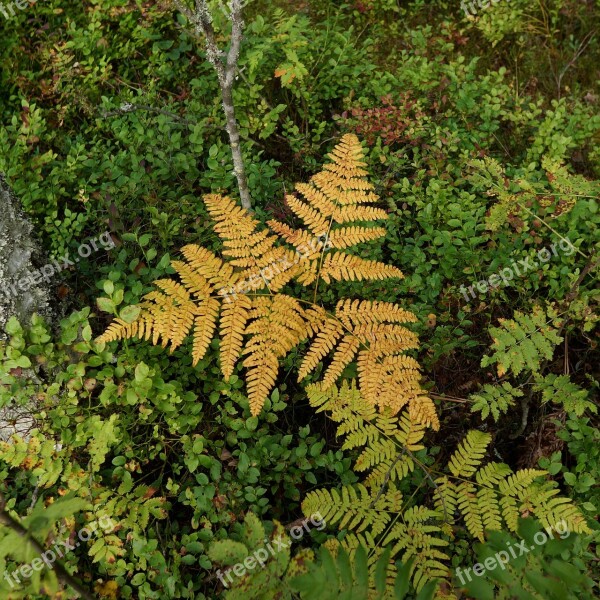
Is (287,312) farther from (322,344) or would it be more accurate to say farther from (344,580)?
(344,580)

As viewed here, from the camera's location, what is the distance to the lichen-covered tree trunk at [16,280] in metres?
3.38

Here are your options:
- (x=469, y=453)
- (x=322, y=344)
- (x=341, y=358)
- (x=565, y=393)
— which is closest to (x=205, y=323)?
(x=322, y=344)

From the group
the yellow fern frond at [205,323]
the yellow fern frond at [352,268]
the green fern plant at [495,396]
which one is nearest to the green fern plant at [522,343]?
the green fern plant at [495,396]

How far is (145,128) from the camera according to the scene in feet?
14.6

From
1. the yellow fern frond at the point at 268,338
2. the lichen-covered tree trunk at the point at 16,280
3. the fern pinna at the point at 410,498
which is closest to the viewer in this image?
the fern pinna at the point at 410,498

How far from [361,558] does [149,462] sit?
6.35 ft

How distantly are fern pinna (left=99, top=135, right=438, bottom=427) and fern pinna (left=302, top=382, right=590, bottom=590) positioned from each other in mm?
Result: 223

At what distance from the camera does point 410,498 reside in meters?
3.07

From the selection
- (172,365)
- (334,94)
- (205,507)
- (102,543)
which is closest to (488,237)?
(334,94)

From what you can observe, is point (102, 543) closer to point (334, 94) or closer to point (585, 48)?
point (334, 94)

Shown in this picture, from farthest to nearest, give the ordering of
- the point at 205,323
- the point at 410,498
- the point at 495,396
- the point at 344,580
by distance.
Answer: the point at 495,396, the point at 205,323, the point at 410,498, the point at 344,580

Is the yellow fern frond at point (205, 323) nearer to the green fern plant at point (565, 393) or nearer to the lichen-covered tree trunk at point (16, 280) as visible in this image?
the lichen-covered tree trunk at point (16, 280)

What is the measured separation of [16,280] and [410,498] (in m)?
2.79

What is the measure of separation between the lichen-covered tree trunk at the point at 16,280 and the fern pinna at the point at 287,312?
2.45 feet
